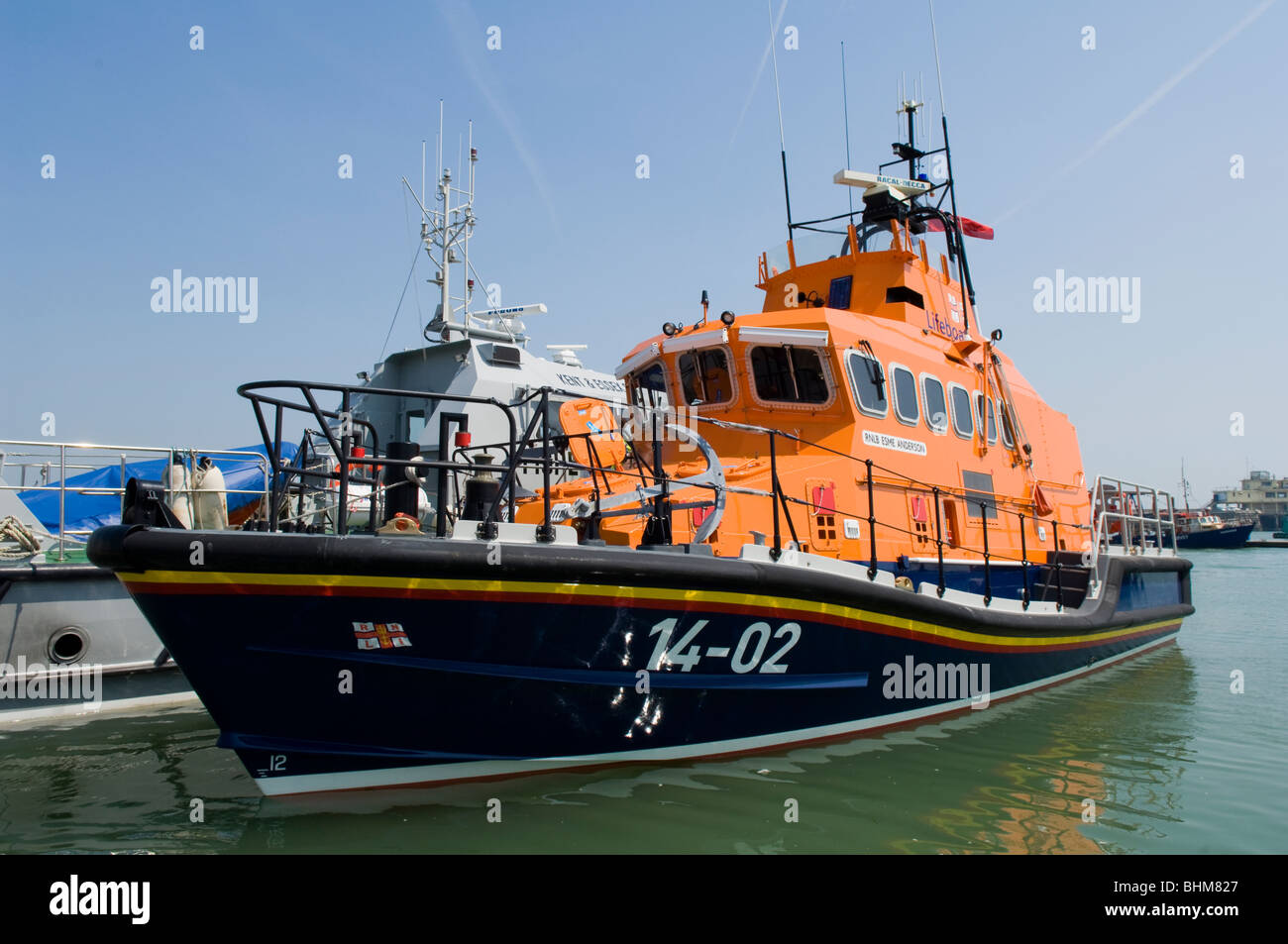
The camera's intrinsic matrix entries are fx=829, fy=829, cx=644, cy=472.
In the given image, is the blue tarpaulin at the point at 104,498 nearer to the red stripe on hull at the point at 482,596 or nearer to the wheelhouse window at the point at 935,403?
the red stripe on hull at the point at 482,596

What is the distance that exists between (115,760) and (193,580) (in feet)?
7.72

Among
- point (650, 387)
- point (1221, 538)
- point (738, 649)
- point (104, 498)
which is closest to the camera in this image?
point (738, 649)

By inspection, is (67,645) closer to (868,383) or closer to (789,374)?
(789,374)

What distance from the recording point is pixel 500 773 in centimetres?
402

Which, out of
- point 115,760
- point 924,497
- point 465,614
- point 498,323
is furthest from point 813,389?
point 498,323

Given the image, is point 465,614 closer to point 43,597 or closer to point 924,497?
point 924,497

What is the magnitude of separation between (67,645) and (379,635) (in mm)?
4106

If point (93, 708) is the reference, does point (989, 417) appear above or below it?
above

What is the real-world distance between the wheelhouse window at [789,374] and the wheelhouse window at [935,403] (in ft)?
3.67

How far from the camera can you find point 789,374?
608 cm

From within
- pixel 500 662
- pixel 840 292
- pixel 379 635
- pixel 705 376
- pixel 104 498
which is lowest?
pixel 500 662
